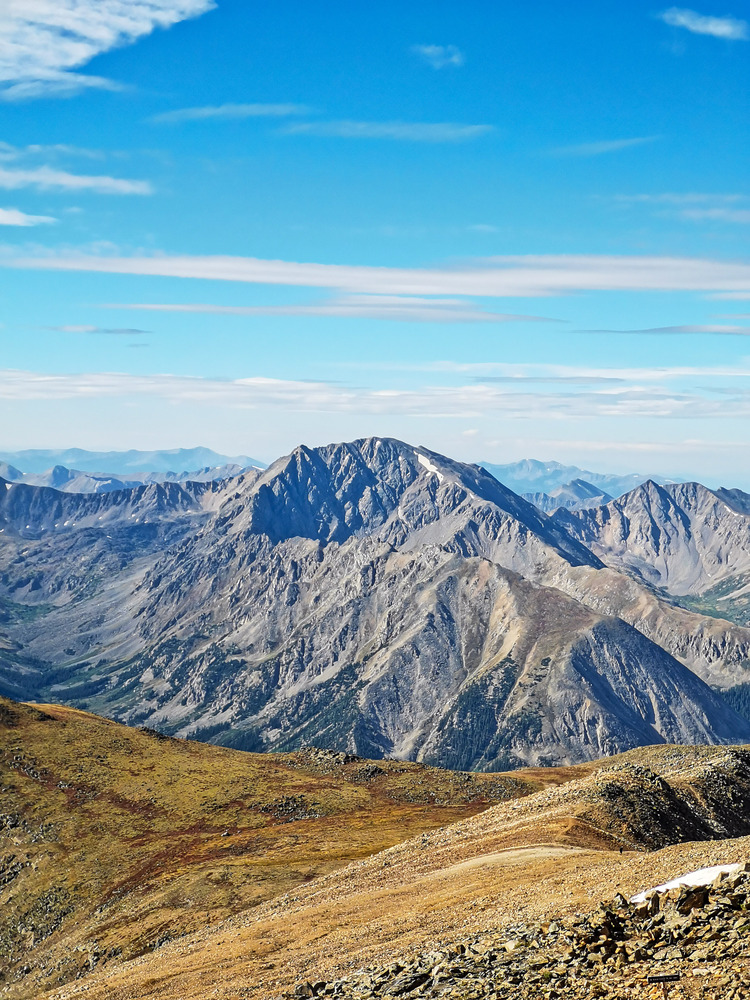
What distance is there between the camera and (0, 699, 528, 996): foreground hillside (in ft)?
345

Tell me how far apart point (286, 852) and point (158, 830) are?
38.9 metres

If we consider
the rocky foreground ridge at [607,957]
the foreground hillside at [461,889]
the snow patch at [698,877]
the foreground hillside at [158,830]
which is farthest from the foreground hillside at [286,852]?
the rocky foreground ridge at [607,957]

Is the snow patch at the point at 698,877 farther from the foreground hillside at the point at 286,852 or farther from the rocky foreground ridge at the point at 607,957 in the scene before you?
the rocky foreground ridge at the point at 607,957

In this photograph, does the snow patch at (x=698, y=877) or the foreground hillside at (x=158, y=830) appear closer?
the snow patch at (x=698, y=877)

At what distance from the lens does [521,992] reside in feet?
113

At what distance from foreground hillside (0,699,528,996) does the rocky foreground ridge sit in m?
65.1

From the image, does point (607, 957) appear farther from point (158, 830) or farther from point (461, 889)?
point (158, 830)

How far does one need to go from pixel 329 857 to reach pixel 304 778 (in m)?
68.8

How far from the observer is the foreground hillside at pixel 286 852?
58.9 meters

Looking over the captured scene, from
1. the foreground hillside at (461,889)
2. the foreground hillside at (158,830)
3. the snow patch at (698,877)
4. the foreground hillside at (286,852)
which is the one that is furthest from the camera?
the foreground hillside at (158,830)

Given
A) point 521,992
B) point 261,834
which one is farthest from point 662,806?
point 261,834

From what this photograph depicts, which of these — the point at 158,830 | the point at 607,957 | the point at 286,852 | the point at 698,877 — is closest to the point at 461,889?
the point at 698,877

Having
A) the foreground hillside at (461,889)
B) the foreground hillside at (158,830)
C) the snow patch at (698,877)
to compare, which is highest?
the snow patch at (698,877)

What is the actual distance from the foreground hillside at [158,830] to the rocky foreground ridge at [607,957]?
65.1 meters
